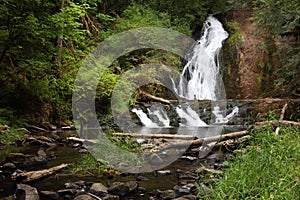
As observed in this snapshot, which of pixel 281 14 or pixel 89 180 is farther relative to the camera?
pixel 281 14

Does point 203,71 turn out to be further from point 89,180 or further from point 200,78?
point 89,180

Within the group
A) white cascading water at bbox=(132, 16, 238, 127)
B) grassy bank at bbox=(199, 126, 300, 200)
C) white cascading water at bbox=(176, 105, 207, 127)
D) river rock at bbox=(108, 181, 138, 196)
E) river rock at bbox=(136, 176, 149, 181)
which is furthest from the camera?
white cascading water at bbox=(132, 16, 238, 127)

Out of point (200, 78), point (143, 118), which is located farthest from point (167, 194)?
point (200, 78)

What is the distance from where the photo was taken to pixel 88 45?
13273 millimetres

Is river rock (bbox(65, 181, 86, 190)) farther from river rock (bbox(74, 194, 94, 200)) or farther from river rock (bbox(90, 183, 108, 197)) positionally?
river rock (bbox(74, 194, 94, 200))

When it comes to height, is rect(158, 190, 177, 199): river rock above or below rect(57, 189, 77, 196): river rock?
below

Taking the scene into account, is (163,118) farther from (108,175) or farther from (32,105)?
(108,175)

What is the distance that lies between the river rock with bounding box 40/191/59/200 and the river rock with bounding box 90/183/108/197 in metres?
0.47

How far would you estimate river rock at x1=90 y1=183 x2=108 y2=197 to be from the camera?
4254 mm

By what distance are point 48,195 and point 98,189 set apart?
0.66 metres

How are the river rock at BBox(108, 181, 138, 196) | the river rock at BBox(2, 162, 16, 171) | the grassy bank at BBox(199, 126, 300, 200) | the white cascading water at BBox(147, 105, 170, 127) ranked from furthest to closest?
the white cascading water at BBox(147, 105, 170, 127) → the river rock at BBox(2, 162, 16, 171) → the river rock at BBox(108, 181, 138, 196) → the grassy bank at BBox(199, 126, 300, 200)

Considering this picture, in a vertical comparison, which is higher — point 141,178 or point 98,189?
point 98,189

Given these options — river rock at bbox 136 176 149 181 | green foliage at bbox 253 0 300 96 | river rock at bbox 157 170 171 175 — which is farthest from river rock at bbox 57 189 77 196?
green foliage at bbox 253 0 300 96

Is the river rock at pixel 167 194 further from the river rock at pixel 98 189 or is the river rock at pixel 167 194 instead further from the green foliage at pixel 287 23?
the green foliage at pixel 287 23
